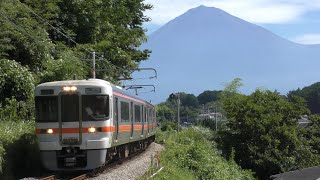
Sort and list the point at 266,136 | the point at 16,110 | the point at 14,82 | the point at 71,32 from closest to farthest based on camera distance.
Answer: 1. the point at 16,110
2. the point at 14,82
3. the point at 71,32
4. the point at 266,136

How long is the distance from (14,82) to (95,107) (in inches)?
273

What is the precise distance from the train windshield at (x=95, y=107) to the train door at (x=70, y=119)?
0.57 feet

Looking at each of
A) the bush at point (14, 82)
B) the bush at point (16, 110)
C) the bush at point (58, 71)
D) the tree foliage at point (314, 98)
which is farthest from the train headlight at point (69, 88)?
the tree foliage at point (314, 98)

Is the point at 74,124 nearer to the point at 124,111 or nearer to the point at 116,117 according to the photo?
the point at 116,117

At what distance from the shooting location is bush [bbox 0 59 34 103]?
21.0 meters

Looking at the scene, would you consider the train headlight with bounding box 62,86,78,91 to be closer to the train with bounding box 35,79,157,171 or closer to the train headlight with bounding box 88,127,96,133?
the train with bounding box 35,79,157,171

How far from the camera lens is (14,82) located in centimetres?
2120

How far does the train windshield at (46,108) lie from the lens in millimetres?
15477

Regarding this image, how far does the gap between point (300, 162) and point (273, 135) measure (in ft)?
10.1

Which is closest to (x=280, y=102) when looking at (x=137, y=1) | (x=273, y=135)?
(x=273, y=135)

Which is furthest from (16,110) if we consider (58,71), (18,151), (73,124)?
(73,124)

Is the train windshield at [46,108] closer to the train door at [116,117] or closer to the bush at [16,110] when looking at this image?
the train door at [116,117]

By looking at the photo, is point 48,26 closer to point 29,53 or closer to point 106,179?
point 29,53

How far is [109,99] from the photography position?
1570cm
